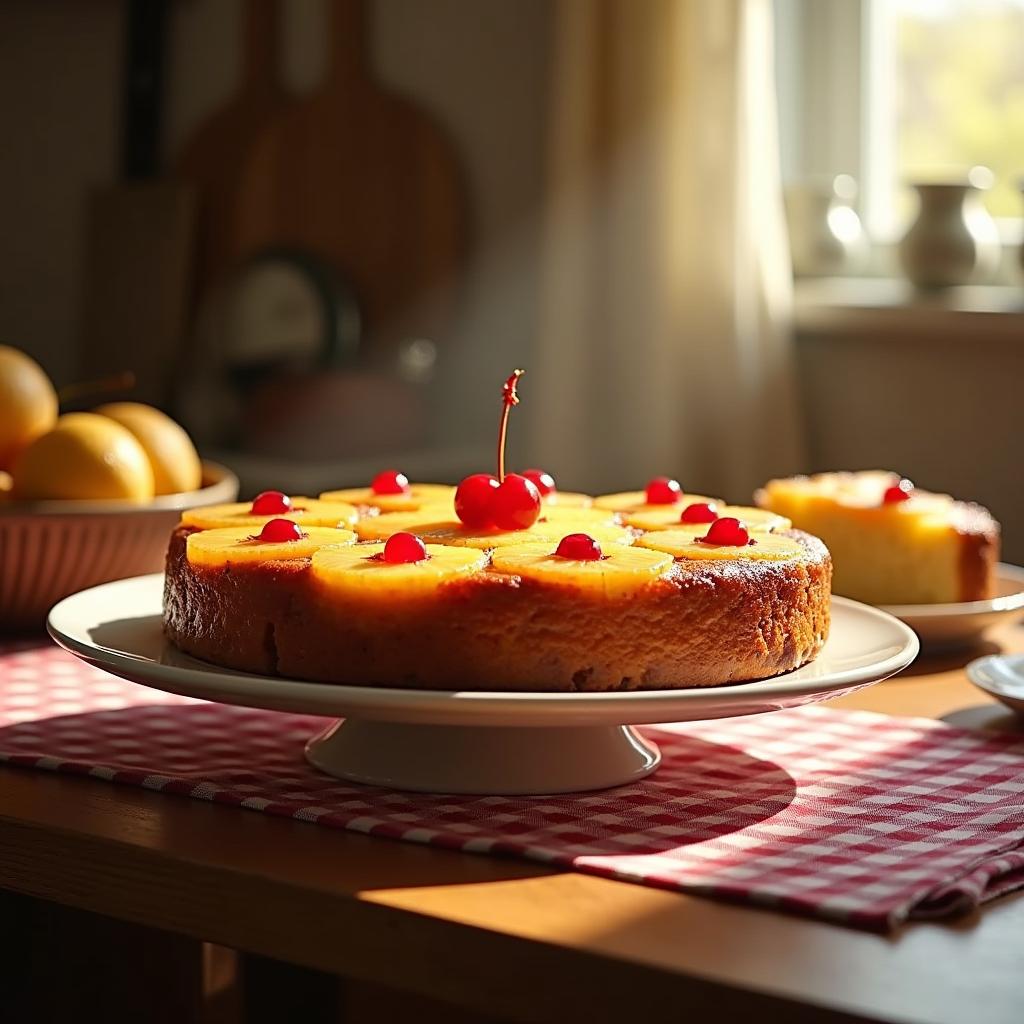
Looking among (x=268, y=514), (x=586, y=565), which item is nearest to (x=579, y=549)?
(x=586, y=565)

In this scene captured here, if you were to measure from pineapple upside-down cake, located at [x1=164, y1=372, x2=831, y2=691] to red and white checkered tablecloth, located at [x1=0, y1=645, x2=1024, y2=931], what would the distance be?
67 millimetres

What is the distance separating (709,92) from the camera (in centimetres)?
240

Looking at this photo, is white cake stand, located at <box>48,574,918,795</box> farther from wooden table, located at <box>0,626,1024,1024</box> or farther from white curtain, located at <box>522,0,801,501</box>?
white curtain, located at <box>522,0,801,501</box>

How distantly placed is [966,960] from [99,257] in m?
2.78

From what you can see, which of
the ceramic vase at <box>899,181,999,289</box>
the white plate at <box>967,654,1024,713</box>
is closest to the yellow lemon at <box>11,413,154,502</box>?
the white plate at <box>967,654,1024,713</box>

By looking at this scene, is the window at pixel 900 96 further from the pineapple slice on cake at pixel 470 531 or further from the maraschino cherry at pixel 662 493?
the pineapple slice on cake at pixel 470 531

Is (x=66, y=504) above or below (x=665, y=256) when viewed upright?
below

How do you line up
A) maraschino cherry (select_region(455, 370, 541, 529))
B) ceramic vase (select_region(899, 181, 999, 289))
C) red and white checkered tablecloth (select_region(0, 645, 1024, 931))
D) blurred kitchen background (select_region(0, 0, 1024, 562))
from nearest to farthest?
red and white checkered tablecloth (select_region(0, 645, 1024, 931)) → maraschino cherry (select_region(455, 370, 541, 529)) → ceramic vase (select_region(899, 181, 999, 289)) → blurred kitchen background (select_region(0, 0, 1024, 562))

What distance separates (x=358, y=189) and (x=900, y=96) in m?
1.01

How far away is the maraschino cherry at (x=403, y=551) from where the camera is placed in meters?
0.83

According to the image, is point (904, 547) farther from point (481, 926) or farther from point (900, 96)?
point (900, 96)

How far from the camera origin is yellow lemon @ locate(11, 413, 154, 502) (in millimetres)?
1217

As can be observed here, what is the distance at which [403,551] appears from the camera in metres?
0.83

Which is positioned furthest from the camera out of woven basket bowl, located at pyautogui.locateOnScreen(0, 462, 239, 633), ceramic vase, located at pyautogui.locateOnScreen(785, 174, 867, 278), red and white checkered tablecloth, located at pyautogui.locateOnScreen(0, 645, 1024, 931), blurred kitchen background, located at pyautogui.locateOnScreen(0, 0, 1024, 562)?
ceramic vase, located at pyautogui.locateOnScreen(785, 174, 867, 278)
